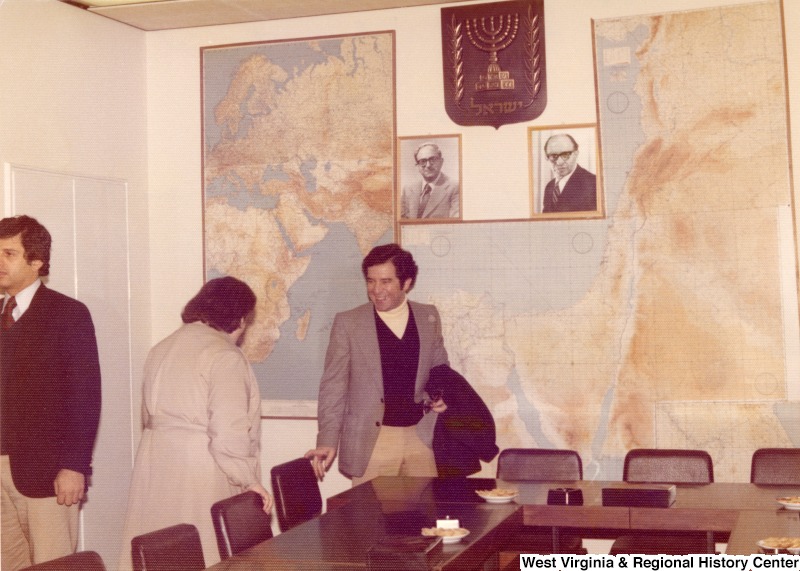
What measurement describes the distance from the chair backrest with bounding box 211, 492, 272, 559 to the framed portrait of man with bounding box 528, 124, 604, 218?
275 centimetres

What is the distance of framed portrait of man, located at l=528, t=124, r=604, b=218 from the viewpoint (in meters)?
5.84

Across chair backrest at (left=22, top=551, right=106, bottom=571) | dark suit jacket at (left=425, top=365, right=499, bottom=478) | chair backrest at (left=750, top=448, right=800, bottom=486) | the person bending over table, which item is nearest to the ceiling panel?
dark suit jacket at (left=425, top=365, right=499, bottom=478)

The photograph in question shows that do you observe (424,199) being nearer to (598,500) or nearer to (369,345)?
(369,345)

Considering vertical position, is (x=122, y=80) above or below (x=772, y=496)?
above

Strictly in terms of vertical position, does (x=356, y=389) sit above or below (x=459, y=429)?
above

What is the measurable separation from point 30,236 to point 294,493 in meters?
1.63

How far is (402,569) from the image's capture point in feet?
9.96

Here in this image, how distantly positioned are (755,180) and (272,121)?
115 inches

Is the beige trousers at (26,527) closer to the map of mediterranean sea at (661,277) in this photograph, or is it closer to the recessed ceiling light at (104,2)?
the map of mediterranean sea at (661,277)

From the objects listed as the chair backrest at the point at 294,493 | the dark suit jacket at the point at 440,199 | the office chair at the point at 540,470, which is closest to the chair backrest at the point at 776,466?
the office chair at the point at 540,470

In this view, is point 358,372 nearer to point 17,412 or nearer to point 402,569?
point 17,412

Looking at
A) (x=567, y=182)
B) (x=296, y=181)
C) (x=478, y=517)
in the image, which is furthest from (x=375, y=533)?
(x=296, y=181)

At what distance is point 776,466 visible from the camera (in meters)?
4.89

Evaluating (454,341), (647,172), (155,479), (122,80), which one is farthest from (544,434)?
(122,80)
